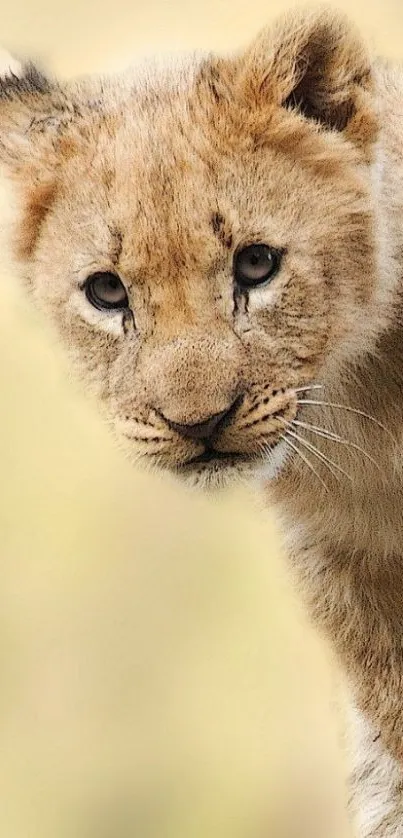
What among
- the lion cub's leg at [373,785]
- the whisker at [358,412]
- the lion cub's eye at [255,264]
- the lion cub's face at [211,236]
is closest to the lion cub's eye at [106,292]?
the lion cub's face at [211,236]

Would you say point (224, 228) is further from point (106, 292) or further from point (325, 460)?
point (325, 460)

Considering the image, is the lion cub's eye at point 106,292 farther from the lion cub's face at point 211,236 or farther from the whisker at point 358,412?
the whisker at point 358,412

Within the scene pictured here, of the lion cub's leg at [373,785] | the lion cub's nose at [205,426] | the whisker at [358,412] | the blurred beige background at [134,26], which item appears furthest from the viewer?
the lion cub's leg at [373,785]

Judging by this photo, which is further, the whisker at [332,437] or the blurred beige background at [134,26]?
the blurred beige background at [134,26]

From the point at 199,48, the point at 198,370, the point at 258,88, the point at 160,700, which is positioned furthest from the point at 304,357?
the point at 160,700

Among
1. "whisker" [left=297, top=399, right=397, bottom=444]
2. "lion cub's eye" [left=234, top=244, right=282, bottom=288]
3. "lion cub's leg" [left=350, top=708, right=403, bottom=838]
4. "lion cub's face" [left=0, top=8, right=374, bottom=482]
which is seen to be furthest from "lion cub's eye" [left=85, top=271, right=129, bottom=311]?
"lion cub's leg" [left=350, top=708, right=403, bottom=838]

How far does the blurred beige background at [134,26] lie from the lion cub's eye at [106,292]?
0.30 metres

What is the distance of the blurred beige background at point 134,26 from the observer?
1.36m

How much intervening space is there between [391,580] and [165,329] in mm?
512

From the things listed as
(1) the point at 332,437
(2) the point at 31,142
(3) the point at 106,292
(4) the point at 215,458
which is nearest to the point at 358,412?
(1) the point at 332,437

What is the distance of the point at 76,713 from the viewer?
1646mm

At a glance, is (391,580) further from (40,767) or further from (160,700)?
(40,767)

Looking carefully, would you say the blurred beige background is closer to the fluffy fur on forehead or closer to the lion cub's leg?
the fluffy fur on forehead

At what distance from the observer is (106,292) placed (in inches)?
45.1
